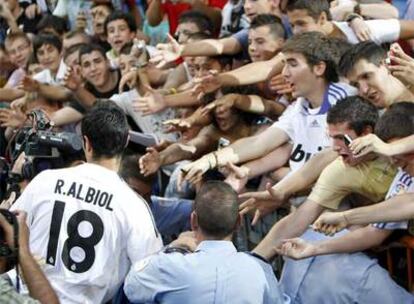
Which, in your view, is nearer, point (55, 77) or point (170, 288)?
point (170, 288)

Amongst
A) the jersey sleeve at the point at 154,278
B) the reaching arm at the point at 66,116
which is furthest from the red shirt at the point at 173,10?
the jersey sleeve at the point at 154,278

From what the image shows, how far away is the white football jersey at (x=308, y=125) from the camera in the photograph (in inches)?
266

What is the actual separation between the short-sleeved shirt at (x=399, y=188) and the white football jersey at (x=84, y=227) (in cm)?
120

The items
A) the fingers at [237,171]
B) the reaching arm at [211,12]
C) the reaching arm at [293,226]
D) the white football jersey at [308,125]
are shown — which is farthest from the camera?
the reaching arm at [211,12]

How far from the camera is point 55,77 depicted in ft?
33.0

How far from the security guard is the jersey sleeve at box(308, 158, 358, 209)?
1041mm

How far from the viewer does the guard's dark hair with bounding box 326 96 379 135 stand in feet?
19.7

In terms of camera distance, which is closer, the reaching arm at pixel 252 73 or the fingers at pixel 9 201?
the fingers at pixel 9 201

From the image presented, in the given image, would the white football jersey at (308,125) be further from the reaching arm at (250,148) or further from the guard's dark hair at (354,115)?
the guard's dark hair at (354,115)

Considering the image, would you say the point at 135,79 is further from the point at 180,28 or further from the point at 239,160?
the point at 239,160

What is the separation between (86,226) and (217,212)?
0.78 m

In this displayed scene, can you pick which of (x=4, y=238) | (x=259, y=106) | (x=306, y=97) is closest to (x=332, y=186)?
(x=306, y=97)

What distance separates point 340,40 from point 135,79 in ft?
6.51

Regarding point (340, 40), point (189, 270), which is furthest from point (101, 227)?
point (340, 40)
